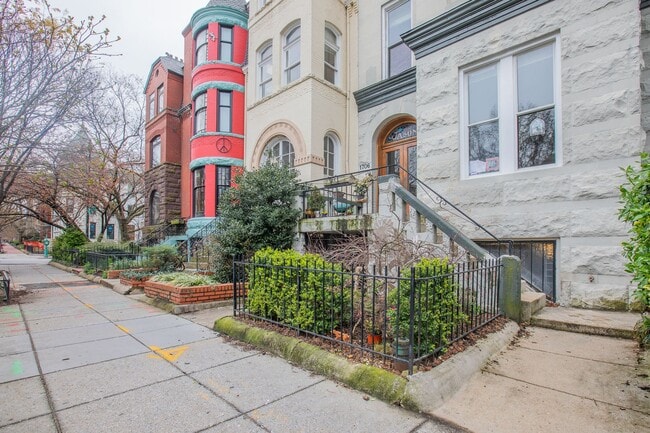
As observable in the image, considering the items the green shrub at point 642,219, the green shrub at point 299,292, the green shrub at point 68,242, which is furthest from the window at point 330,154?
the green shrub at point 68,242

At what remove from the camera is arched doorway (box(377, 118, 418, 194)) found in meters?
10.2

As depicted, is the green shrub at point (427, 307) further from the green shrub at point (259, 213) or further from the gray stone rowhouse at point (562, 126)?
the green shrub at point (259, 213)

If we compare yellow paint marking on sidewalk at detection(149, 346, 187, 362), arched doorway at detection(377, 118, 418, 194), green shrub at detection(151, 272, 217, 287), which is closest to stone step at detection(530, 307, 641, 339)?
yellow paint marking on sidewalk at detection(149, 346, 187, 362)

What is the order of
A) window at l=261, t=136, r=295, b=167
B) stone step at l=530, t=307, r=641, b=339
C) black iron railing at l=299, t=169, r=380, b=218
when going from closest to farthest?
stone step at l=530, t=307, r=641, b=339 → black iron railing at l=299, t=169, r=380, b=218 → window at l=261, t=136, r=295, b=167

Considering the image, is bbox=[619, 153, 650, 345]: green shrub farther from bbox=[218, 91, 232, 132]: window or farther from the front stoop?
bbox=[218, 91, 232, 132]: window

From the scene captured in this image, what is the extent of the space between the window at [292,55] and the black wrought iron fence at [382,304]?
8.71 metres

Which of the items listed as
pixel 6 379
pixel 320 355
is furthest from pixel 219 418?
pixel 6 379

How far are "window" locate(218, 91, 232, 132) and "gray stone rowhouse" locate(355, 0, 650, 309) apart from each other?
9729 millimetres

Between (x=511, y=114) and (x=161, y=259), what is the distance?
957cm

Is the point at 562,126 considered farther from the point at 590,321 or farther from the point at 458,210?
the point at 590,321

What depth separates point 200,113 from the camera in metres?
15.6

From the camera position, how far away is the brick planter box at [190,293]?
22.1ft

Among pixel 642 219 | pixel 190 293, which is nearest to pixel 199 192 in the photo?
pixel 190 293

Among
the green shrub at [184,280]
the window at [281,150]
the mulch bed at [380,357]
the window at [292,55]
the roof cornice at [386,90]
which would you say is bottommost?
the mulch bed at [380,357]
